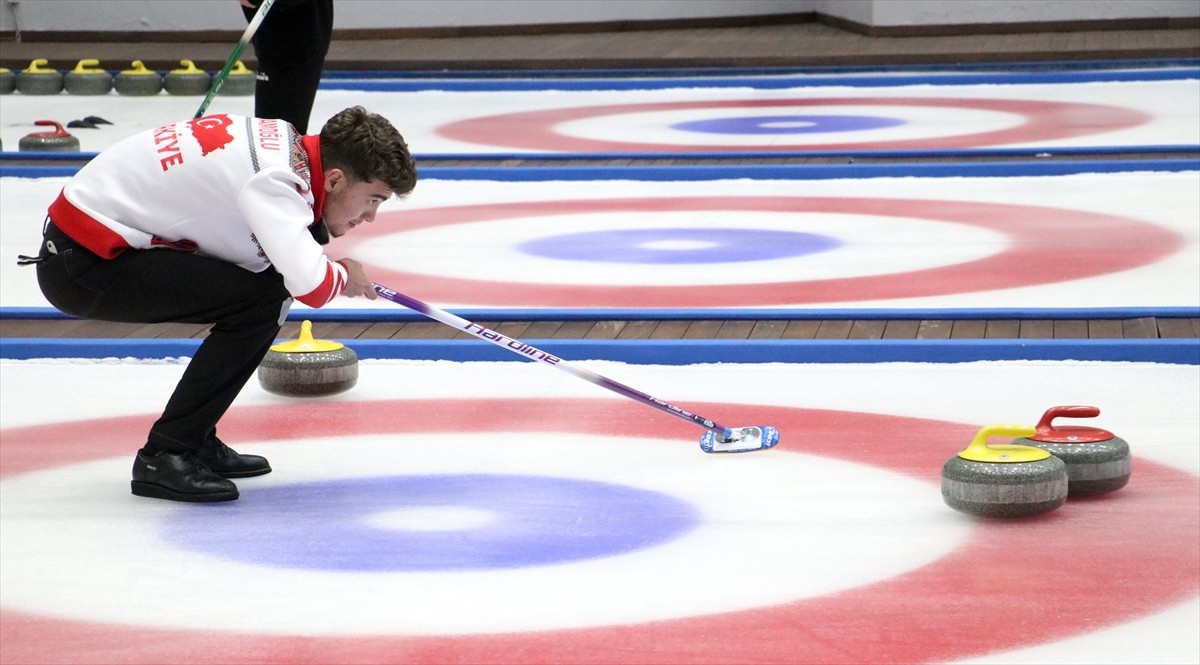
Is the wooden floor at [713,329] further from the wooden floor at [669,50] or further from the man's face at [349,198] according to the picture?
the wooden floor at [669,50]

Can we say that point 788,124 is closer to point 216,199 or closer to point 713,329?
point 713,329

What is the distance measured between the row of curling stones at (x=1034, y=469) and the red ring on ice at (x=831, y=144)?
4585 mm

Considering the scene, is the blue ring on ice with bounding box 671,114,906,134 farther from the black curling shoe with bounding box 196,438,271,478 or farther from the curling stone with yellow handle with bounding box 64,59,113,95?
the black curling shoe with bounding box 196,438,271,478

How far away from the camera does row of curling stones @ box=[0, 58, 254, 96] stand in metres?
9.86

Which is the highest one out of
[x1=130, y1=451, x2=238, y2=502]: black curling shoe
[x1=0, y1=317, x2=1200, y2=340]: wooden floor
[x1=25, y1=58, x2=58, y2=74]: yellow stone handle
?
[x1=130, y1=451, x2=238, y2=502]: black curling shoe

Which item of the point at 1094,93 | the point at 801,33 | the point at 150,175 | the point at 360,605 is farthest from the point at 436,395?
the point at 801,33

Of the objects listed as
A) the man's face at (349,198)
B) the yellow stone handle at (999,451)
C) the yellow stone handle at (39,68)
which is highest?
the man's face at (349,198)

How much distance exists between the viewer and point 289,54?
543 cm

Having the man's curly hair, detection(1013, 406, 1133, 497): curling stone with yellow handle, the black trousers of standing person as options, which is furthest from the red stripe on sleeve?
the black trousers of standing person

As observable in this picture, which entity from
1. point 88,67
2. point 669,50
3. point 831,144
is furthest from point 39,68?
point 831,144

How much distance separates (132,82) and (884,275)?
6.12 meters

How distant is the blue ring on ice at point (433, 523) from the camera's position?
280 centimetres

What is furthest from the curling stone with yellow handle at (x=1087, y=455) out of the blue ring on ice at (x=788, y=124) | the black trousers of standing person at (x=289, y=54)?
the blue ring on ice at (x=788, y=124)

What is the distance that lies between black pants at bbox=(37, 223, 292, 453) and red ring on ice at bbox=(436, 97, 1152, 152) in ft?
15.4
